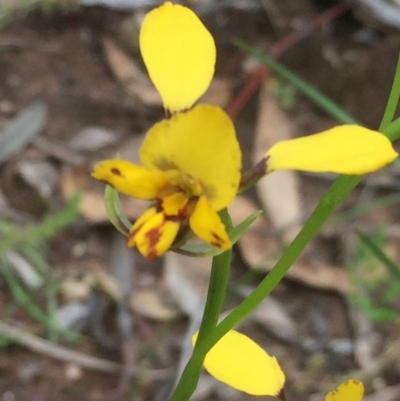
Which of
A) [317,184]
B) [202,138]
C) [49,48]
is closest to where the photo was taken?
[202,138]

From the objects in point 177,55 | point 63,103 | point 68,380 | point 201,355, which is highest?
point 177,55

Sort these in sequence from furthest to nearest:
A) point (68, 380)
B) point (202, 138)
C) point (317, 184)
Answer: point (317, 184)
point (68, 380)
point (202, 138)

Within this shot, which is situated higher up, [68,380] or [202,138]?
[202,138]

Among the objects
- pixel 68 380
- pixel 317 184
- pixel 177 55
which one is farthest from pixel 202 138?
pixel 317 184

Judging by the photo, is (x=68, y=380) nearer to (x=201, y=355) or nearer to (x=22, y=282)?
(x=22, y=282)

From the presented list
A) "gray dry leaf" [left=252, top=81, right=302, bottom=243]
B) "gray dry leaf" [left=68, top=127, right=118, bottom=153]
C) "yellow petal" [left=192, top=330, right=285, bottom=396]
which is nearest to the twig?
"gray dry leaf" [left=252, top=81, right=302, bottom=243]
